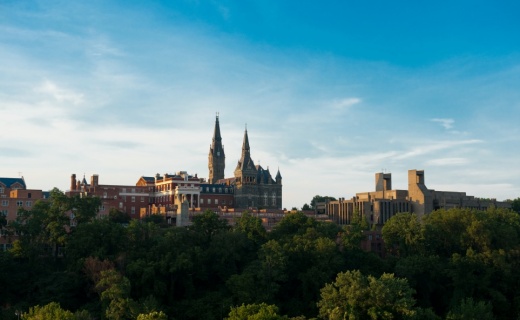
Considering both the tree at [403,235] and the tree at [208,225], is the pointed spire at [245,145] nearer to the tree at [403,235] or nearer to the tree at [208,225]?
the tree at [208,225]

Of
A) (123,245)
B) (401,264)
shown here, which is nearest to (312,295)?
(401,264)

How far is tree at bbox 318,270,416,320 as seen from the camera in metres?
62.0

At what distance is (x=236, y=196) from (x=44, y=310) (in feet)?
300

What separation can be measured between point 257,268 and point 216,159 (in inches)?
3621

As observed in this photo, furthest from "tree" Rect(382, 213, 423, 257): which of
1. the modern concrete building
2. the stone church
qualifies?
the stone church

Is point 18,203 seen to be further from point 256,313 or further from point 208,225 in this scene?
point 256,313

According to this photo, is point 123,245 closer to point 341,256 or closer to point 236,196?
point 341,256

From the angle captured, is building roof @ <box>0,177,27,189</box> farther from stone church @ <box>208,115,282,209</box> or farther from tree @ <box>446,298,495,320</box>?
tree @ <box>446,298,495,320</box>

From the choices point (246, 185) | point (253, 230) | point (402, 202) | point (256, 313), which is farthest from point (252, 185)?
point (256, 313)

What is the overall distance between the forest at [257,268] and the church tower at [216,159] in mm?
73508

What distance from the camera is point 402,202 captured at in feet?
417

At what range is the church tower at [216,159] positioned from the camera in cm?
16500

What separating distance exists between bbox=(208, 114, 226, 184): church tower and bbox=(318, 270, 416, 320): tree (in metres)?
101

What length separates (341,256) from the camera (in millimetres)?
81688
